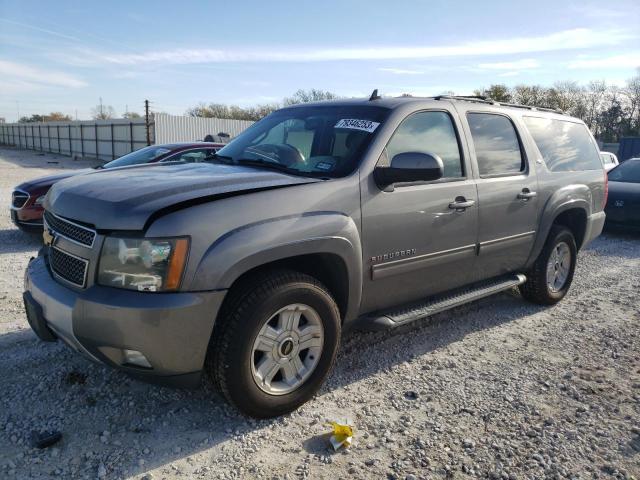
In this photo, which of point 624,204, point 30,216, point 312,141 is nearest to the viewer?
point 312,141

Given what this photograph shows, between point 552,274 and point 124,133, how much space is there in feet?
93.8

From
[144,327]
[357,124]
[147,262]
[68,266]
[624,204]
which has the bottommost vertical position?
[624,204]

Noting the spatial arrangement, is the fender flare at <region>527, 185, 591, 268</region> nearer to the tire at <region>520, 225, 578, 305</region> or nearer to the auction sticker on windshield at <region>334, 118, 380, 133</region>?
the tire at <region>520, 225, 578, 305</region>

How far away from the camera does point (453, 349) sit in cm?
408

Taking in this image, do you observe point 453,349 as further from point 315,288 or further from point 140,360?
point 140,360

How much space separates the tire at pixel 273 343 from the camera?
2.67 m

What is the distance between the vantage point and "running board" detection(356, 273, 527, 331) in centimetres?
341

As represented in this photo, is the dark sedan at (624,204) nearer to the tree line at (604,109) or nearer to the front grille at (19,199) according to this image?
the front grille at (19,199)

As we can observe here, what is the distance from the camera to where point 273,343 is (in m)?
2.87

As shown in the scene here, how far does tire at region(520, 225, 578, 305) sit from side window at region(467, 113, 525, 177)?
929 millimetres

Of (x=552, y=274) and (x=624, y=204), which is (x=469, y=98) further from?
(x=624, y=204)

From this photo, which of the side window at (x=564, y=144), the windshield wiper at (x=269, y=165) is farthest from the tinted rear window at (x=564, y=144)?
the windshield wiper at (x=269, y=165)

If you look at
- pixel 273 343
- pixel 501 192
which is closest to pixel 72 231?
pixel 273 343

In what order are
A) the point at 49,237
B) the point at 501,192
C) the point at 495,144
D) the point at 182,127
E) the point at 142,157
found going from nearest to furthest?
1. the point at 49,237
2. the point at 501,192
3. the point at 495,144
4. the point at 142,157
5. the point at 182,127
